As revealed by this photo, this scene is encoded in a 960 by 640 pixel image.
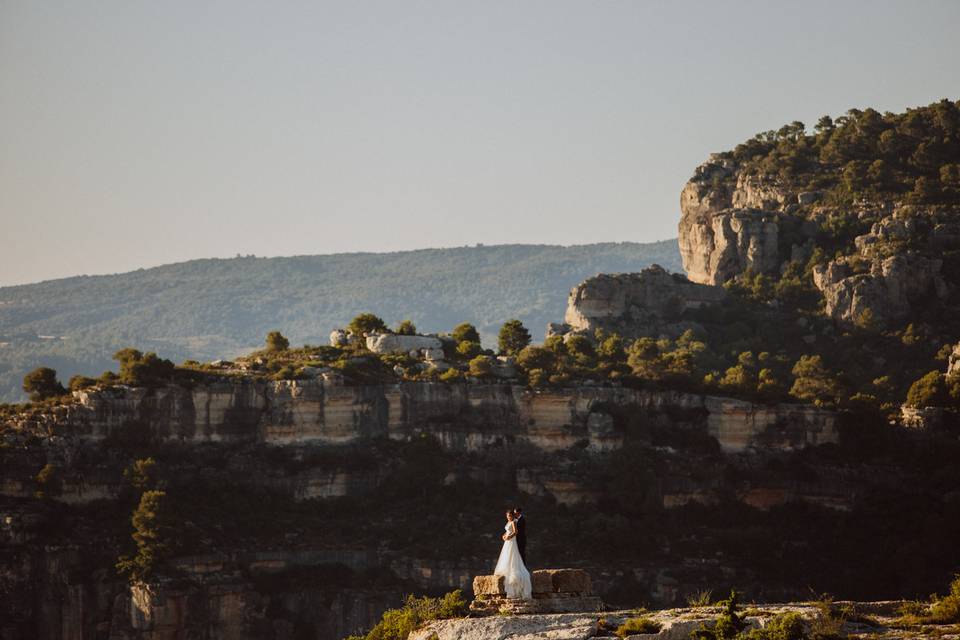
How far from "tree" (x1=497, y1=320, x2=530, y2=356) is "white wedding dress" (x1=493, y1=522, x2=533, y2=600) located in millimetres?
62044

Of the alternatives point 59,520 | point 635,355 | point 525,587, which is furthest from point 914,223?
point 525,587

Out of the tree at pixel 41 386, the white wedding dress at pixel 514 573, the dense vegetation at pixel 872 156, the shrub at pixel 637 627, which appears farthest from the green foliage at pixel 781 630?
the dense vegetation at pixel 872 156

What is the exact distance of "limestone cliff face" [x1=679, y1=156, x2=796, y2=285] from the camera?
130 meters

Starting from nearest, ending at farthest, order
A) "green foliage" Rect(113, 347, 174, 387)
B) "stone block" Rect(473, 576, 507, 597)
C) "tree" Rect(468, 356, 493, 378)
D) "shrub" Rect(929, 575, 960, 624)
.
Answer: "shrub" Rect(929, 575, 960, 624) < "stone block" Rect(473, 576, 507, 597) < "green foliage" Rect(113, 347, 174, 387) < "tree" Rect(468, 356, 493, 378)

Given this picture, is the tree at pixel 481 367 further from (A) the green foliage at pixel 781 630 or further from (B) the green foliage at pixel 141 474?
(A) the green foliage at pixel 781 630

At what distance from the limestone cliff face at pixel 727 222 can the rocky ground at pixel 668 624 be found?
77.4 m

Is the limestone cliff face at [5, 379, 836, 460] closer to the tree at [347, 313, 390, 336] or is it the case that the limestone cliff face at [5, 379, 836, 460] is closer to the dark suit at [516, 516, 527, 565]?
the tree at [347, 313, 390, 336]

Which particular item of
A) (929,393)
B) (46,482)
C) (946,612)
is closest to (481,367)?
(929,393)

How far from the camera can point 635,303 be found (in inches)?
4958

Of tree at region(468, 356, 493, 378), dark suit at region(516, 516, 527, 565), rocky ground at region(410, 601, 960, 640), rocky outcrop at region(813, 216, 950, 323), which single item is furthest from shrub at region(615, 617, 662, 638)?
rocky outcrop at region(813, 216, 950, 323)

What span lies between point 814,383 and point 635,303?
19.1 meters

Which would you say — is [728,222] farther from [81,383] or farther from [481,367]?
[81,383]

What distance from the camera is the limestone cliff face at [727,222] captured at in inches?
5128

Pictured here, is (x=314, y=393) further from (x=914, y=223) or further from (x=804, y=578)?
(x=914, y=223)
